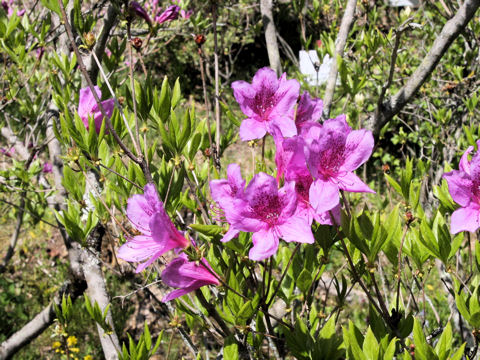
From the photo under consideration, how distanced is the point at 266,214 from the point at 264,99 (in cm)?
36

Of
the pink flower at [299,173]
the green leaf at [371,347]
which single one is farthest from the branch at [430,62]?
the green leaf at [371,347]

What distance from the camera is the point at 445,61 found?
3762mm

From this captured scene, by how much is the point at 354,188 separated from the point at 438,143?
188 centimetres

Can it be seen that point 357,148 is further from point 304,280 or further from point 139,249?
point 139,249

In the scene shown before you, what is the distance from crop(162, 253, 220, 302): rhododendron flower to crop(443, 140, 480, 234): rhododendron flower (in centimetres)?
52

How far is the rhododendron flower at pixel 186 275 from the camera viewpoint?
91cm

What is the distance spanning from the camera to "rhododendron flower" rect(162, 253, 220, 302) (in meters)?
0.91

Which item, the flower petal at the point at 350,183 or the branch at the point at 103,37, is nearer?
the flower petal at the point at 350,183

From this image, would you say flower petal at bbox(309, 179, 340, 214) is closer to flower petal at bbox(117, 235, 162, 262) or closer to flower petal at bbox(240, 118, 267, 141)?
flower petal at bbox(240, 118, 267, 141)

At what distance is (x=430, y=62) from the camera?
4.80 ft

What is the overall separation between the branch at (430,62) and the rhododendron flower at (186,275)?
95 cm

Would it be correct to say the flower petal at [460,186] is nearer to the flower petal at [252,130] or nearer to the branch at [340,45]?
the flower petal at [252,130]

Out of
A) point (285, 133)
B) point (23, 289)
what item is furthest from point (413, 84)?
point (23, 289)

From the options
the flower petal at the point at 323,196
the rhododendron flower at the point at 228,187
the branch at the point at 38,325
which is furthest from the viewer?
the branch at the point at 38,325
